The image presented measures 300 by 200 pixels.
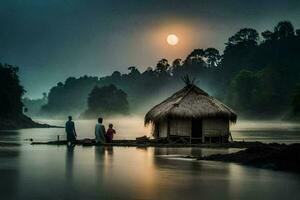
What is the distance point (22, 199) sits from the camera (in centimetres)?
1442

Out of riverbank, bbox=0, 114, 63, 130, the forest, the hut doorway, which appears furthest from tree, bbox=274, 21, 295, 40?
the hut doorway

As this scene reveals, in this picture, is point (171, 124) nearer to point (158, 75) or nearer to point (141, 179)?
point (141, 179)


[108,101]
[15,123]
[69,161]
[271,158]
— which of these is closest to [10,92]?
[15,123]

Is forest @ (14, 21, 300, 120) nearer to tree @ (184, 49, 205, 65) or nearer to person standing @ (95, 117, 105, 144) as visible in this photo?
tree @ (184, 49, 205, 65)

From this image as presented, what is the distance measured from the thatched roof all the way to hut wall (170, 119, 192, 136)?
112 centimetres

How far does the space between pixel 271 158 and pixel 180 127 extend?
15.1 meters

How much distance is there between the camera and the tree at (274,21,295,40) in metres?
149

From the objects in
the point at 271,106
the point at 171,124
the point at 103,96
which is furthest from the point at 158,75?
the point at 171,124

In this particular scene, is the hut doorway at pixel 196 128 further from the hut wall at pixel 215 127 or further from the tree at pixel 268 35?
the tree at pixel 268 35

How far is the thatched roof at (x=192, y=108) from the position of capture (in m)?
36.9

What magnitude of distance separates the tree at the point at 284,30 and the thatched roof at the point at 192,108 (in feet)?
379

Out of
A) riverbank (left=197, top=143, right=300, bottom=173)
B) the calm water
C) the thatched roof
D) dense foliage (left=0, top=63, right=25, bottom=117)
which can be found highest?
dense foliage (left=0, top=63, right=25, bottom=117)

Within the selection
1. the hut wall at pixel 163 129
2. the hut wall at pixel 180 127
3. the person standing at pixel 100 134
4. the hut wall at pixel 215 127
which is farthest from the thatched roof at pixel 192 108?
the person standing at pixel 100 134

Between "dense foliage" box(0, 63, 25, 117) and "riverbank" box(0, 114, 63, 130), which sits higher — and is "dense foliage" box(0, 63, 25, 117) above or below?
above
